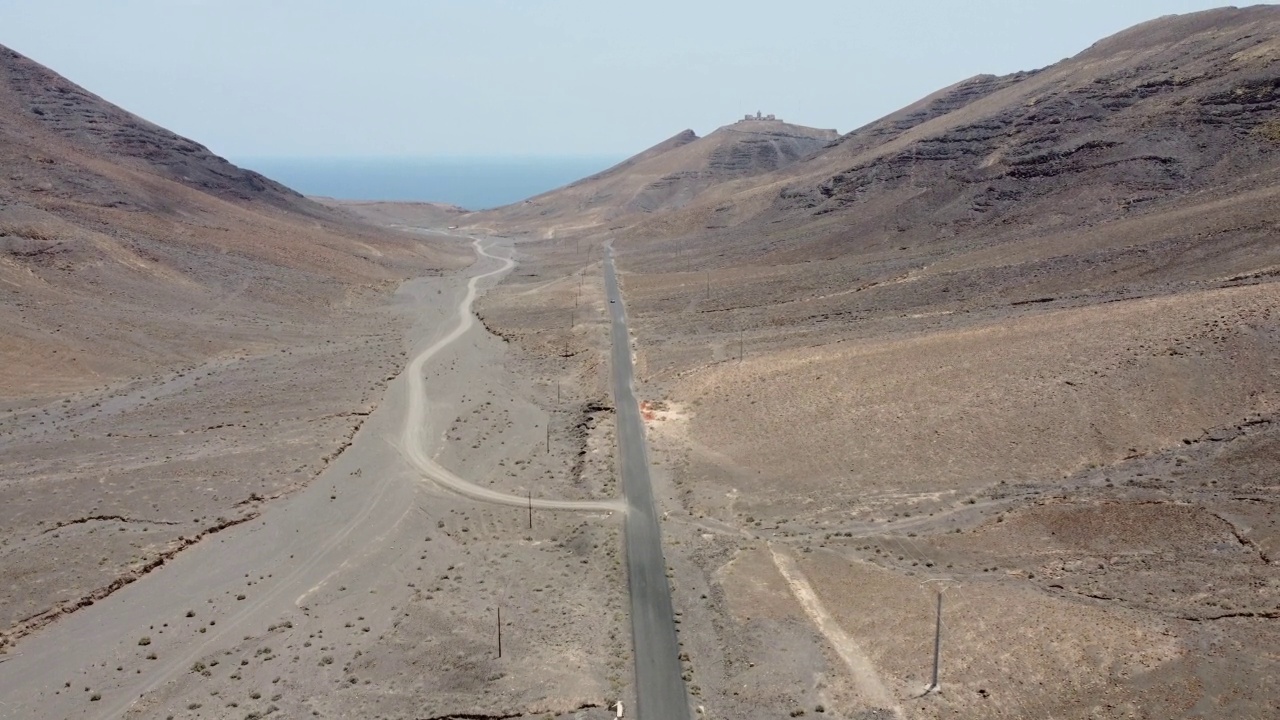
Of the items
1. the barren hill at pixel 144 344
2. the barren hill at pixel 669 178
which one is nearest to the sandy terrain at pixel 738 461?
the barren hill at pixel 144 344

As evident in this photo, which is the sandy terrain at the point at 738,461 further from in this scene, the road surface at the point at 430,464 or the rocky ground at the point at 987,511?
the road surface at the point at 430,464

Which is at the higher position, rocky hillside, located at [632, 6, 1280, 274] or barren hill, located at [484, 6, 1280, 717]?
rocky hillside, located at [632, 6, 1280, 274]

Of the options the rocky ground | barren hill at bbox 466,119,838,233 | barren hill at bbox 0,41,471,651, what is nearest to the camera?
the rocky ground

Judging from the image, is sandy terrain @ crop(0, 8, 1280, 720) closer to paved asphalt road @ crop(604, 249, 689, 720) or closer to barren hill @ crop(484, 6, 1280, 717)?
barren hill @ crop(484, 6, 1280, 717)

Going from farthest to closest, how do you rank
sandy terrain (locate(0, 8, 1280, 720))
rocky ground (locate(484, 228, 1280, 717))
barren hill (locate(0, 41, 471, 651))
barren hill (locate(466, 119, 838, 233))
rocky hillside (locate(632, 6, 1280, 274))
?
barren hill (locate(466, 119, 838, 233)) → rocky hillside (locate(632, 6, 1280, 274)) → barren hill (locate(0, 41, 471, 651)) → sandy terrain (locate(0, 8, 1280, 720)) → rocky ground (locate(484, 228, 1280, 717))

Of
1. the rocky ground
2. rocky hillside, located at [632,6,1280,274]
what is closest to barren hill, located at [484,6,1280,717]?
the rocky ground

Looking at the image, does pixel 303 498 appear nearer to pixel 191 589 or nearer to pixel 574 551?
pixel 191 589

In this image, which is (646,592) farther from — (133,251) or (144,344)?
(133,251)
